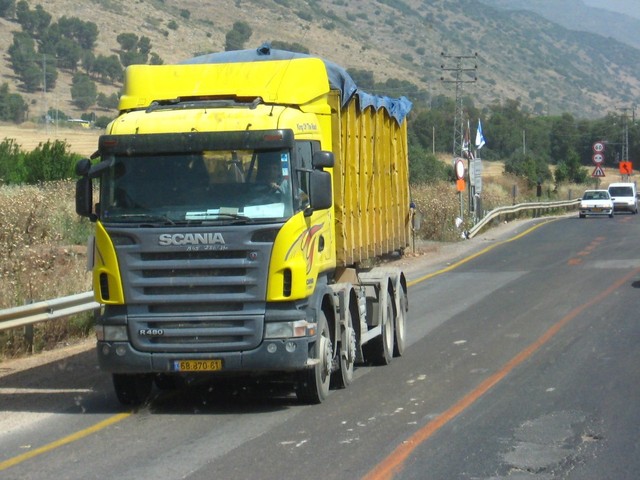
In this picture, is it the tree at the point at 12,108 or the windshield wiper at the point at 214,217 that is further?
the tree at the point at 12,108

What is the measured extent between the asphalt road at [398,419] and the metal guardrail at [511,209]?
23.1 m

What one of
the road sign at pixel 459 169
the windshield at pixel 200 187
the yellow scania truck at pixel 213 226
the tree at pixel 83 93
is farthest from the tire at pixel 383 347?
the tree at pixel 83 93

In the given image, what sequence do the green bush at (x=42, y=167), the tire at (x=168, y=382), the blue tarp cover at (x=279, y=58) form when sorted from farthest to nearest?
the green bush at (x=42, y=167)
the tire at (x=168, y=382)
the blue tarp cover at (x=279, y=58)

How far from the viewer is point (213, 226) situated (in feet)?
33.7

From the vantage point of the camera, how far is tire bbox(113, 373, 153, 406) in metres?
11.3

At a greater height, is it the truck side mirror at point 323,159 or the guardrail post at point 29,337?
the truck side mirror at point 323,159

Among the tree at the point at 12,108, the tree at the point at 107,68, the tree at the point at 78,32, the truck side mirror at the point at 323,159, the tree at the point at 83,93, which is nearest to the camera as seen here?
the truck side mirror at the point at 323,159

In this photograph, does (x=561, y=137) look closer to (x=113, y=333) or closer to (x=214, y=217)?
(x=214, y=217)

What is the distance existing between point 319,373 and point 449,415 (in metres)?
1.37

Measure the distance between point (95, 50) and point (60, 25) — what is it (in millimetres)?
4336

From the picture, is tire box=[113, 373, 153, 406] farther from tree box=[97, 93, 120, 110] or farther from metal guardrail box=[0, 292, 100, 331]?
tree box=[97, 93, 120, 110]

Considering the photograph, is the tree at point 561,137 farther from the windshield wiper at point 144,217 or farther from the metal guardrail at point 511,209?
the windshield wiper at point 144,217

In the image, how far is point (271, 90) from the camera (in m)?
11.1

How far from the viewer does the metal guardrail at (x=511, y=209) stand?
4090 cm
